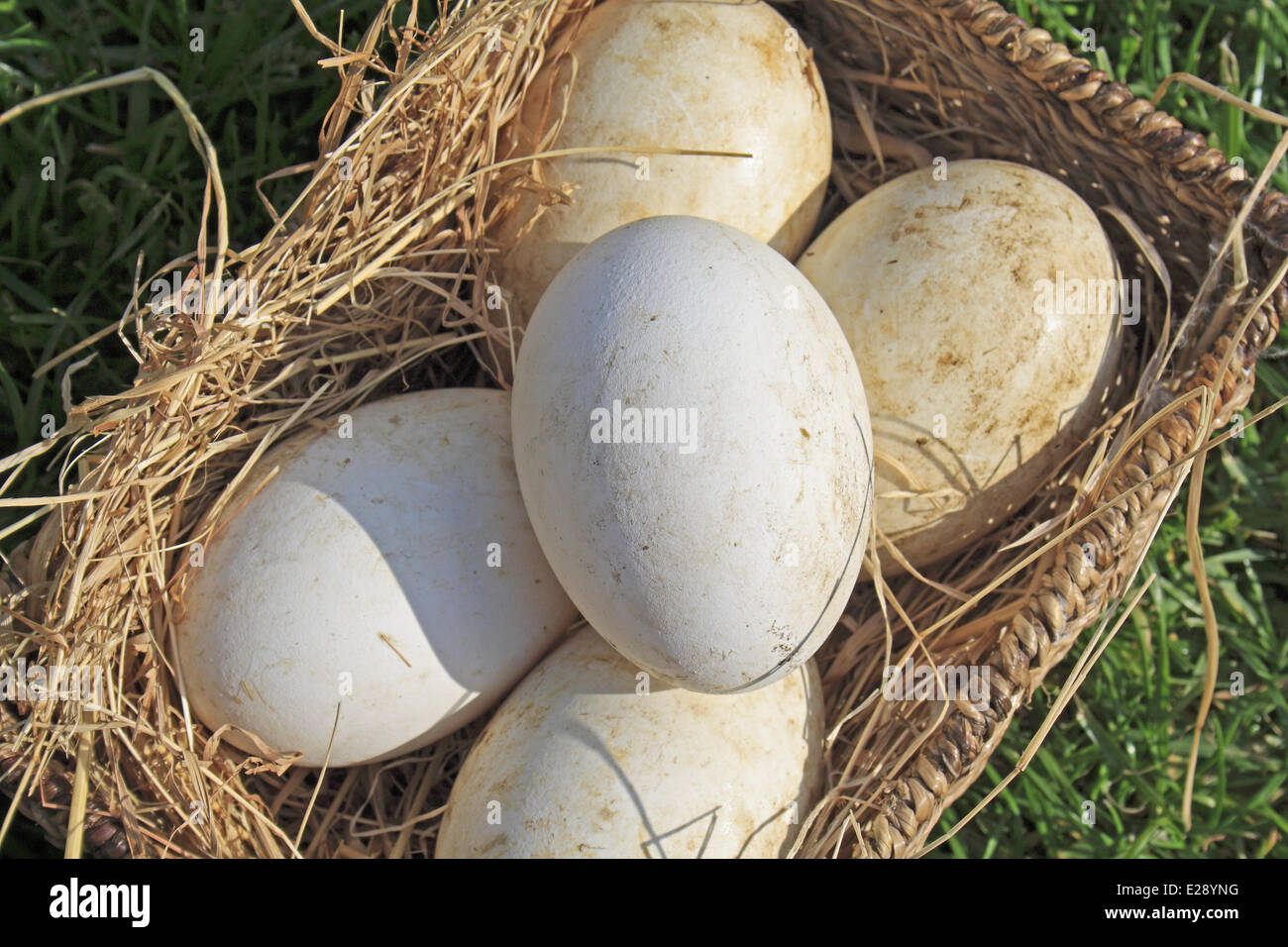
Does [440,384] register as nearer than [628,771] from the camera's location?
No

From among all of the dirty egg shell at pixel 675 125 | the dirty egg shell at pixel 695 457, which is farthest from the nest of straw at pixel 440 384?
the dirty egg shell at pixel 695 457

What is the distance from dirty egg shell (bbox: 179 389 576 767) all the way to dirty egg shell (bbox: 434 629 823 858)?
0.33ft

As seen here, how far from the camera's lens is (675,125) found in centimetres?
153

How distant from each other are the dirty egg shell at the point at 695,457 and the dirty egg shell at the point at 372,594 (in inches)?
6.0

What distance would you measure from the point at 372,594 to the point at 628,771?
0.41m

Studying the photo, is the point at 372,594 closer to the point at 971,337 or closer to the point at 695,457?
the point at 695,457

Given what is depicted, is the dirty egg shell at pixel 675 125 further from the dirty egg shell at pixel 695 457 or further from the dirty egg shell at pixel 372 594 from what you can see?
the dirty egg shell at pixel 372 594

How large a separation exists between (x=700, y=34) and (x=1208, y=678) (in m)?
1.19

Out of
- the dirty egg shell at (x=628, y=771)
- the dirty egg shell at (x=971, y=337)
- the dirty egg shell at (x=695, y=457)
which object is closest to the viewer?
the dirty egg shell at (x=695, y=457)

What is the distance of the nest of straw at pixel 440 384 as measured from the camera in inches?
54.5

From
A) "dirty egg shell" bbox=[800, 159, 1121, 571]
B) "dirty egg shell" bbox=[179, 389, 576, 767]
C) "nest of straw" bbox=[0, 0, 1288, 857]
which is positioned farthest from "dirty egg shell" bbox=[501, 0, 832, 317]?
"dirty egg shell" bbox=[179, 389, 576, 767]

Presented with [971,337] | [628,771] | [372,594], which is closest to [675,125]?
[971,337]

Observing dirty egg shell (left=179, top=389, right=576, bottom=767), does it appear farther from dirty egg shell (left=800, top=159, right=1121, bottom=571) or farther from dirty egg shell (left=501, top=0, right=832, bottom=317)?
dirty egg shell (left=800, top=159, right=1121, bottom=571)

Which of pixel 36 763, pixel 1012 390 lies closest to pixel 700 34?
pixel 1012 390
